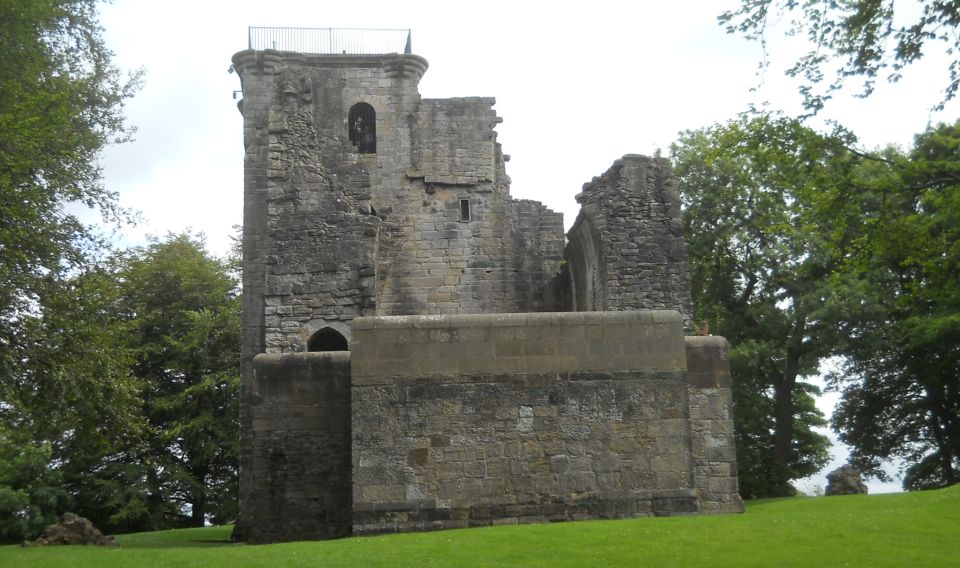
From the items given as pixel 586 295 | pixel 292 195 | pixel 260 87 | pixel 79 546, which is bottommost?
pixel 79 546

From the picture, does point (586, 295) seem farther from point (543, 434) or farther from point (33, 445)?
point (33, 445)

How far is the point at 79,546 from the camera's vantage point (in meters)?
18.4

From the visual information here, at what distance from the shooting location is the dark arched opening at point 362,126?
83.0 feet

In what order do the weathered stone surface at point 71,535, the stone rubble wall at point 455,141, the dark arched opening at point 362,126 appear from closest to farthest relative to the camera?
the weathered stone surface at point 71,535 < the stone rubble wall at point 455,141 < the dark arched opening at point 362,126

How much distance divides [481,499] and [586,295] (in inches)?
303

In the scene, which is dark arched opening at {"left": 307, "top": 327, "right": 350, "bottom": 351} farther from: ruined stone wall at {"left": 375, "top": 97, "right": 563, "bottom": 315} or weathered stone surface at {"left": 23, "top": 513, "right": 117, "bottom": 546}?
weathered stone surface at {"left": 23, "top": 513, "right": 117, "bottom": 546}

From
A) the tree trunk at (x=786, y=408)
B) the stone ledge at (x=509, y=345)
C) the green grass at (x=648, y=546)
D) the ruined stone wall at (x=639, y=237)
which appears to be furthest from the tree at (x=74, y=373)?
the tree trunk at (x=786, y=408)

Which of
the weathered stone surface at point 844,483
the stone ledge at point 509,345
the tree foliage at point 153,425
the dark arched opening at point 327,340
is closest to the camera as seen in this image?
the stone ledge at point 509,345

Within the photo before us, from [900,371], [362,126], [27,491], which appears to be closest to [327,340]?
[362,126]

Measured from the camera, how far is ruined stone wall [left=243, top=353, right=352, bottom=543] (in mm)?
16344

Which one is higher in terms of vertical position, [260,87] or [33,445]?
[260,87]

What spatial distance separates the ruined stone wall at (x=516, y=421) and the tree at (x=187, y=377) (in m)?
18.0

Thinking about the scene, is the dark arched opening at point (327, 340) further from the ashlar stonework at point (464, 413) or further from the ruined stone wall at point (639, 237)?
the ruined stone wall at point (639, 237)

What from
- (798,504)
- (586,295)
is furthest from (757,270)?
(798,504)
